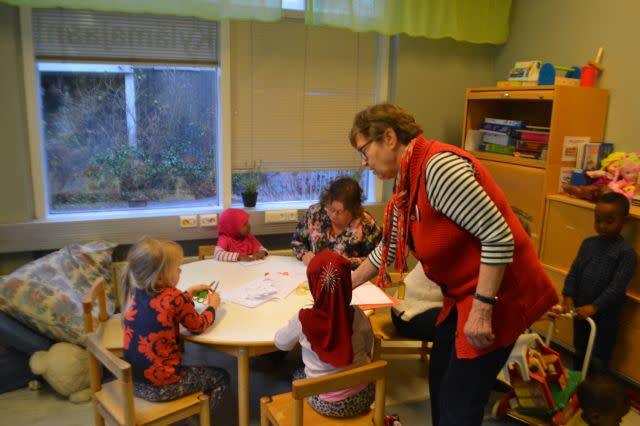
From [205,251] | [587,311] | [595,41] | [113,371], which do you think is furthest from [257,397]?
[595,41]

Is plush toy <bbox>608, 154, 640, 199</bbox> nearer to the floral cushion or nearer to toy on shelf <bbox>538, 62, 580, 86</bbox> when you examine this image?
toy on shelf <bbox>538, 62, 580, 86</bbox>

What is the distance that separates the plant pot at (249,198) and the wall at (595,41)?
7.08ft

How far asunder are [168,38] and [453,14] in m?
1.91

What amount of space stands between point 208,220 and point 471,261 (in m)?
2.25

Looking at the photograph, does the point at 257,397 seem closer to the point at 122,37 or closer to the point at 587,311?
the point at 587,311

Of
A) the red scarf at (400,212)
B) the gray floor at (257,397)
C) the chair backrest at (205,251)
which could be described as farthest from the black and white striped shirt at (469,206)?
the chair backrest at (205,251)

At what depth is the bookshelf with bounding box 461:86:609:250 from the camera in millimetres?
2988

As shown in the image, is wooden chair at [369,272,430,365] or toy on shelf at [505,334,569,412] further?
wooden chair at [369,272,430,365]

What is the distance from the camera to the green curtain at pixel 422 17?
10.8ft

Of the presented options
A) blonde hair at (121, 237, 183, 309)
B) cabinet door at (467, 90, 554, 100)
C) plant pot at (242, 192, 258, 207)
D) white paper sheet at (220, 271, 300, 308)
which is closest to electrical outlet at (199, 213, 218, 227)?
plant pot at (242, 192, 258, 207)

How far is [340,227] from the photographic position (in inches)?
109

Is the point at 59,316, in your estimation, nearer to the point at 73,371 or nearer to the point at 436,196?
the point at 73,371

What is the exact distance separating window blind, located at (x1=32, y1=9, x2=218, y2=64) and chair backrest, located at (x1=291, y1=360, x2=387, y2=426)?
238 cm

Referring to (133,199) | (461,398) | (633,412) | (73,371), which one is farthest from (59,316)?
(633,412)
